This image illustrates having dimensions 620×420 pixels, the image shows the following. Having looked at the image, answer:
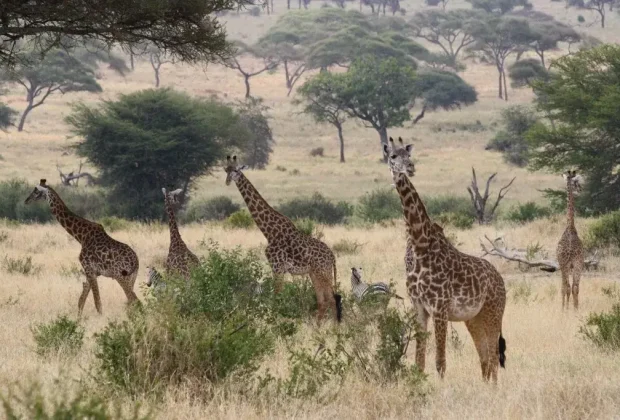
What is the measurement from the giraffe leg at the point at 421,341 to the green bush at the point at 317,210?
22010mm

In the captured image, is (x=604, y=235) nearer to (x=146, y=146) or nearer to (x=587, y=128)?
(x=587, y=128)

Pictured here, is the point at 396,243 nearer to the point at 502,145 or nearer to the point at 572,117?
the point at 572,117

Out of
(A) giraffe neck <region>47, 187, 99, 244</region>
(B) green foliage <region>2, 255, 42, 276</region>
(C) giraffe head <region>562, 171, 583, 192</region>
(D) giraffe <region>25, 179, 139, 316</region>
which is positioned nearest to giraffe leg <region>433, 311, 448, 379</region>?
(D) giraffe <region>25, 179, 139, 316</region>

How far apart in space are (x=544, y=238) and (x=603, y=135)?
8013mm

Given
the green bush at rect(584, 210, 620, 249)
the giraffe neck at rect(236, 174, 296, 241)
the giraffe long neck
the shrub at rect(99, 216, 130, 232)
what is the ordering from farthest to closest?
1. the shrub at rect(99, 216, 130, 232)
2. the green bush at rect(584, 210, 620, 249)
3. the giraffe neck at rect(236, 174, 296, 241)
4. the giraffe long neck

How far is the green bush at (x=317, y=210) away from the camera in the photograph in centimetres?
2978

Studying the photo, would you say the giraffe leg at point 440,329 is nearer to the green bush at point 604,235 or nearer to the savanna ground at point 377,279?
the savanna ground at point 377,279

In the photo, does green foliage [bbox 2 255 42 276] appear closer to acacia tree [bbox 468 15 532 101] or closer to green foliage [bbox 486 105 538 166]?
green foliage [bbox 486 105 538 166]

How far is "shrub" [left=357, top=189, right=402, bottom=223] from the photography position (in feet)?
91.8

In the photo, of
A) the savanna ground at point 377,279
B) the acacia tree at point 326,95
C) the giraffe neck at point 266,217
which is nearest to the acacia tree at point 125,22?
the savanna ground at point 377,279

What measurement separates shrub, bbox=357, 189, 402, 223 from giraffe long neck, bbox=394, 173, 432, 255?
19452 mm

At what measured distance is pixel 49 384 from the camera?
6.96 m

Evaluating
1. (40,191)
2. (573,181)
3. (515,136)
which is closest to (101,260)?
(40,191)

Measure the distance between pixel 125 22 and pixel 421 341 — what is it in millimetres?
7323
